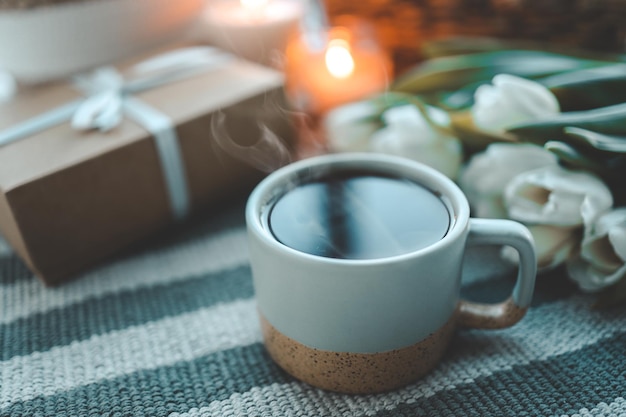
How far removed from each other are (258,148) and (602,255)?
0.36 meters

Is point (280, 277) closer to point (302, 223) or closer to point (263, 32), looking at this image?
point (302, 223)

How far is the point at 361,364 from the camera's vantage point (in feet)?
1.21

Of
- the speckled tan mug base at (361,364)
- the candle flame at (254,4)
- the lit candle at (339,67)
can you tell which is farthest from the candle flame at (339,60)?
the speckled tan mug base at (361,364)

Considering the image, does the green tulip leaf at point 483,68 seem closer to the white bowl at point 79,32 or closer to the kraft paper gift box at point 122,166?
the kraft paper gift box at point 122,166

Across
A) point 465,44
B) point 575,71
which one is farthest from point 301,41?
point 575,71

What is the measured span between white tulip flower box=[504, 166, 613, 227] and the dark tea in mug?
0.26 feet

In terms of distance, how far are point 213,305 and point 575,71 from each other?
382mm

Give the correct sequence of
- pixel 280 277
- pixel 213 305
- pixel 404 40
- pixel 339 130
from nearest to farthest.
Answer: pixel 280 277, pixel 213 305, pixel 339 130, pixel 404 40

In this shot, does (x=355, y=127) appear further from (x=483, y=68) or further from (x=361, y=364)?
(x=361, y=364)

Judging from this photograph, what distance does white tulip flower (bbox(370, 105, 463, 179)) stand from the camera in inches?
20.4

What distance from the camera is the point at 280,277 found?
36cm

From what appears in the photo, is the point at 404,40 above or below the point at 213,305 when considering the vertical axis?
above

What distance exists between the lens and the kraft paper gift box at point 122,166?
0.48m

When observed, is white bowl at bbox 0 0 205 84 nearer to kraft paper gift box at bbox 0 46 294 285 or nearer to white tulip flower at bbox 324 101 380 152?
kraft paper gift box at bbox 0 46 294 285
